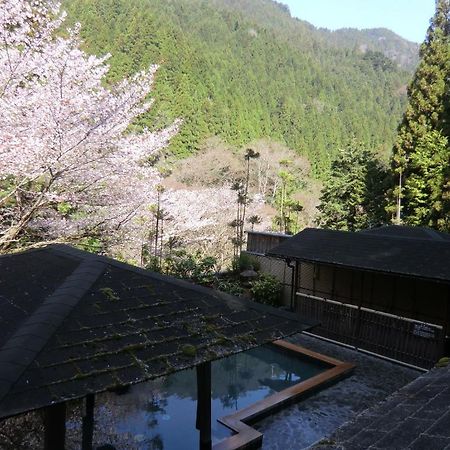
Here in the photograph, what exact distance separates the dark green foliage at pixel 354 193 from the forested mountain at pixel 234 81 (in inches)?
536

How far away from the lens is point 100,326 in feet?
11.3

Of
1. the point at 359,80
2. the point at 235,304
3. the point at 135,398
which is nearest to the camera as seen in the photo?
the point at 235,304

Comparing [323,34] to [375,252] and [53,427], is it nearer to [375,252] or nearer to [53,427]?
[375,252]

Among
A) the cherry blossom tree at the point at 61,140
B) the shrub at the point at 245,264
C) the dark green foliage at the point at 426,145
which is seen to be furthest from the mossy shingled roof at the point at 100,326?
the dark green foliage at the point at 426,145

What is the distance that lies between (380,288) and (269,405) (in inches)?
253

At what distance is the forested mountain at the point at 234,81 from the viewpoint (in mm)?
37406

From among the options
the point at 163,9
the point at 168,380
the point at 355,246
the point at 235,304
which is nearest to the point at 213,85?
the point at 163,9

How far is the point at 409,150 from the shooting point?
22453mm

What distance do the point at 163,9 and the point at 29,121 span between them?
52.6 meters

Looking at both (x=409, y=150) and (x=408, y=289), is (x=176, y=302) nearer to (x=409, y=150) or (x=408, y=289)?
(x=408, y=289)

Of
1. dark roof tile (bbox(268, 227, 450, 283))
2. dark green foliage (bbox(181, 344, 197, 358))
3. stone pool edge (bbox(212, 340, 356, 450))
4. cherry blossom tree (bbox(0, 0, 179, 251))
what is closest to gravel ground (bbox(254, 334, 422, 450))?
stone pool edge (bbox(212, 340, 356, 450))

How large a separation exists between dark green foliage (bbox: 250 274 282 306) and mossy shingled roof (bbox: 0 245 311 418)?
9.13 metres

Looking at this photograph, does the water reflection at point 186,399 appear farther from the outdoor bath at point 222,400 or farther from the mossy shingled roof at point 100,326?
the mossy shingled roof at point 100,326

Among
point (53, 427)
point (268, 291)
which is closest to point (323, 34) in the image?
point (268, 291)
